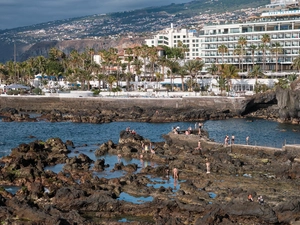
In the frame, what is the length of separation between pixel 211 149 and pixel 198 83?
183 feet

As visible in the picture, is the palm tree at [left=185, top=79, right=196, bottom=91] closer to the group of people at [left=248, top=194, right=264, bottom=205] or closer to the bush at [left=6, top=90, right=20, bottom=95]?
the bush at [left=6, top=90, right=20, bottom=95]

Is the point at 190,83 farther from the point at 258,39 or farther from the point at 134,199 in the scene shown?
the point at 134,199

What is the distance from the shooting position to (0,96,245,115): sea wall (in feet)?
280

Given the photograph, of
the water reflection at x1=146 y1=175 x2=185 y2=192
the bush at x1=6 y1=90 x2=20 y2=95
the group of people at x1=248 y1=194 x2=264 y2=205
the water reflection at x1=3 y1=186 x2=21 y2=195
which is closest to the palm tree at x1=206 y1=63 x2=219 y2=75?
the bush at x1=6 y1=90 x2=20 y2=95

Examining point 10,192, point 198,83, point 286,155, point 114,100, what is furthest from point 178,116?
point 10,192

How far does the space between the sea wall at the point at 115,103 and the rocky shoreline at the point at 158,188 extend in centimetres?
3360

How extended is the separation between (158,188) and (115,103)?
182 feet

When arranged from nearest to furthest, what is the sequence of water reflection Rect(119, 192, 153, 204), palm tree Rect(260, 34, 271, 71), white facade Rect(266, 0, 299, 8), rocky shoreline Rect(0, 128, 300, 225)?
rocky shoreline Rect(0, 128, 300, 225)
water reflection Rect(119, 192, 153, 204)
palm tree Rect(260, 34, 271, 71)
white facade Rect(266, 0, 299, 8)

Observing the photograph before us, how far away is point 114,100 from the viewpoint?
9200 centimetres

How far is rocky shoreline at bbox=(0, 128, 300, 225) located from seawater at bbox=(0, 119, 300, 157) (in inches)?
346

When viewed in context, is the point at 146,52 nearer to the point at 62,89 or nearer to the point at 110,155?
the point at 62,89

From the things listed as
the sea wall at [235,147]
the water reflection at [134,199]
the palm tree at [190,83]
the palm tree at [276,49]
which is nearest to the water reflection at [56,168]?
the water reflection at [134,199]

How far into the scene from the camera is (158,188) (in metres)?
37.0

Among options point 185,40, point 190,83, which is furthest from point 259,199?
point 185,40
